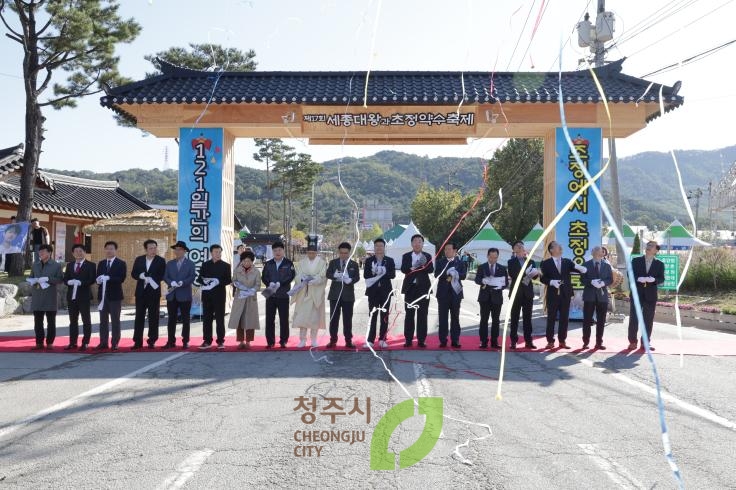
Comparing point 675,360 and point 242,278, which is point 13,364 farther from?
point 675,360

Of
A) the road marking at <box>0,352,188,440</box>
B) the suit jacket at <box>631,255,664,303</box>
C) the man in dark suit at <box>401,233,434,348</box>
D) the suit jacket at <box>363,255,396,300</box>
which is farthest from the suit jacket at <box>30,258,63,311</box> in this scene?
the suit jacket at <box>631,255,664,303</box>

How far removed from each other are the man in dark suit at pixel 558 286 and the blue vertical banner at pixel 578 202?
352 cm

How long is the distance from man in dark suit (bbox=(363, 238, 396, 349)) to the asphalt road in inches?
36.6

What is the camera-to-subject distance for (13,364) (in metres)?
7.94

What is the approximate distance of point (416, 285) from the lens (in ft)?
30.8

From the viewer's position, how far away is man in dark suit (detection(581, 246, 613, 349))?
9.54 meters

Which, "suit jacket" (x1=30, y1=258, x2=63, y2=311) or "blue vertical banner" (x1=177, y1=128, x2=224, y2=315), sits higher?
"blue vertical banner" (x1=177, y1=128, x2=224, y2=315)

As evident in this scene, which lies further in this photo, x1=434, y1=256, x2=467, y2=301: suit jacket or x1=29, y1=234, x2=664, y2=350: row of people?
x1=434, y1=256, x2=467, y2=301: suit jacket

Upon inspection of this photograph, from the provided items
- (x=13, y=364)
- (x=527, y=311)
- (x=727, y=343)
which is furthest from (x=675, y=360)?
(x=13, y=364)

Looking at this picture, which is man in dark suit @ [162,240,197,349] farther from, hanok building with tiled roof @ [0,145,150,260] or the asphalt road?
hanok building with tiled roof @ [0,145,150,260]

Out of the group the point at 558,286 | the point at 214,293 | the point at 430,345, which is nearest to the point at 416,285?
the point at 430,345

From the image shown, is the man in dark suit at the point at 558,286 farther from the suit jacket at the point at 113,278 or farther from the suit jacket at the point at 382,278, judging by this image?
the suit jacket at the point at 113,278

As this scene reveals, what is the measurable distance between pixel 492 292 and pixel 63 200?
1843 cm

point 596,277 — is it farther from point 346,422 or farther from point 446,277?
point 346,422
